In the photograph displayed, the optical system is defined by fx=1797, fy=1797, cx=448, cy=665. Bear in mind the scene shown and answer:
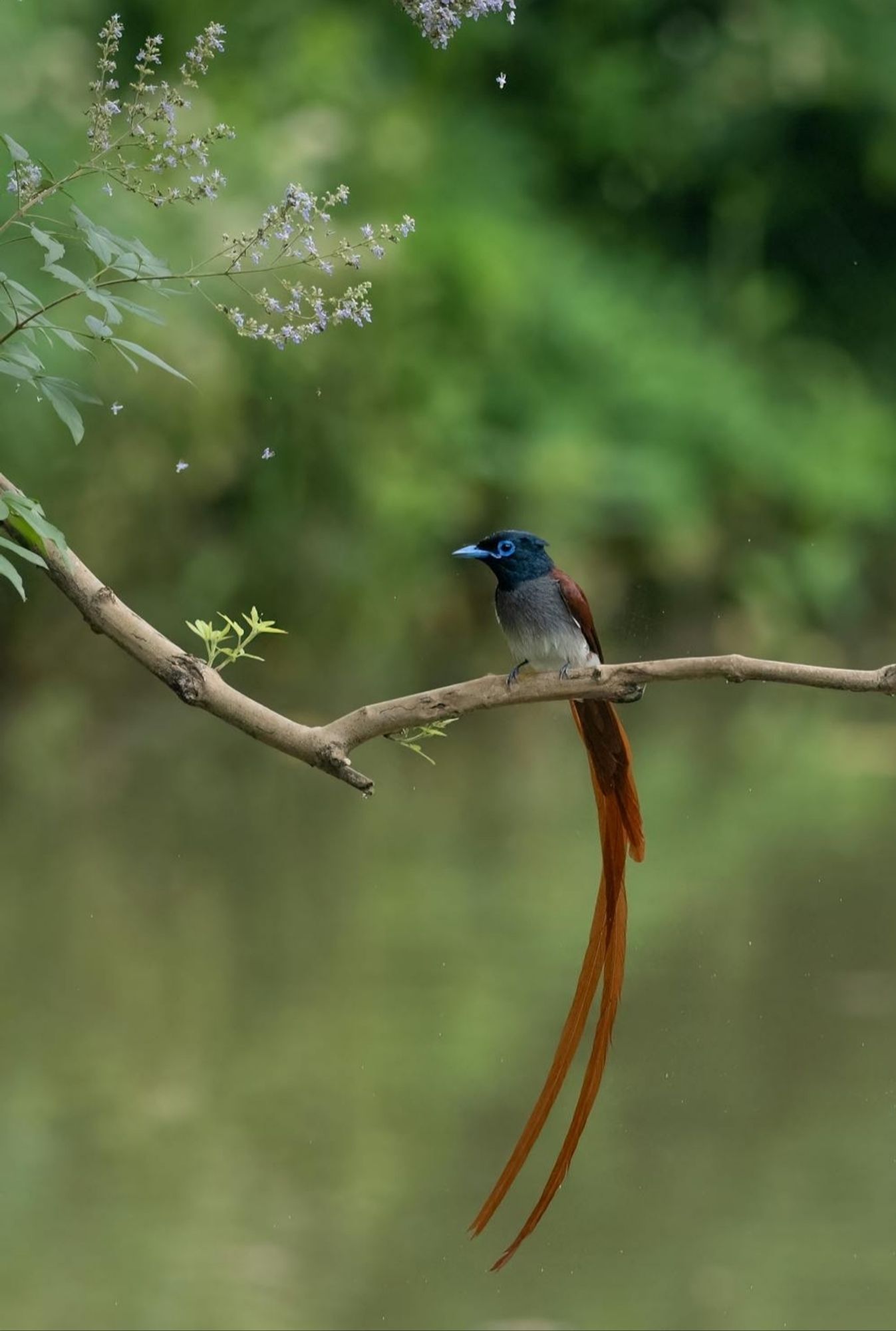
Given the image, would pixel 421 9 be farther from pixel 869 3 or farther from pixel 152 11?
pixel 869 3

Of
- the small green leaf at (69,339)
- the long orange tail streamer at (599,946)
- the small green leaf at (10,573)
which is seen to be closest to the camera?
the small green leaf at (10,573)

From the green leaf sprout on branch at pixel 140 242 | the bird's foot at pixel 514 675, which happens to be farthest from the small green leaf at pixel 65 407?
the bird's foot at pixel 514 675

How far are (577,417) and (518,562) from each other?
2.96 m

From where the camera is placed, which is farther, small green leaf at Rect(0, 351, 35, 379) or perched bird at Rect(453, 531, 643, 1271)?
perched bird at Rect(453, 531, 643, 1271)

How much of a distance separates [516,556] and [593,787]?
0.43 ft

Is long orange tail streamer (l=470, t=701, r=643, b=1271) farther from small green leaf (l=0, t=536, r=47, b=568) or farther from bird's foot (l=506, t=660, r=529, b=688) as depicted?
small green leaf (l=0, t=536, r=47, b=568)

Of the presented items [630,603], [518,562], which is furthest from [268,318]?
[518,562]

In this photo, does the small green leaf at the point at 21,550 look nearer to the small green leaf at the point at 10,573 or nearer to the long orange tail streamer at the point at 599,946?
the small green leaf at the point at 10,573

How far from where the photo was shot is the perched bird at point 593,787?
3.03ft

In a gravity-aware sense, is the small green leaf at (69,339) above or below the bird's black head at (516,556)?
below

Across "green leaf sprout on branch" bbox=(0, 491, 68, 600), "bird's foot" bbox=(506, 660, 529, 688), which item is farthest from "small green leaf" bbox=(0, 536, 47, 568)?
"bird's foot" bbox=(506, 660, 529, 688)

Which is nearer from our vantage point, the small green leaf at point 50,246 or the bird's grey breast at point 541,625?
the small green leaf at point 50,246

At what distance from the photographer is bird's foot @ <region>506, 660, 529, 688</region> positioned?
0.81 metres

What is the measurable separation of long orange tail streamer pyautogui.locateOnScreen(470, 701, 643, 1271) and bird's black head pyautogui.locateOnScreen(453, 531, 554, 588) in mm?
85
